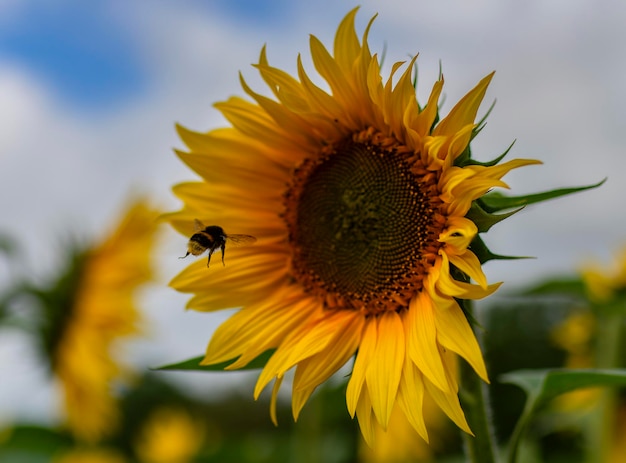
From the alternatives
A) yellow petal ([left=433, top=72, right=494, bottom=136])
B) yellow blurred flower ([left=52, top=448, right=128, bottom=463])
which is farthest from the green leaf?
yellow blurred flower ([left=52, top=448, right=128, bottom=463])

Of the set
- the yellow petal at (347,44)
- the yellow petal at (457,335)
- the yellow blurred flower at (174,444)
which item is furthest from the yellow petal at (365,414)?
the yellow blurred flower at (174,444)

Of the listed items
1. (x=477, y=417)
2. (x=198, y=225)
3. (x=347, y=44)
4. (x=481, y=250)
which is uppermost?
(x=347, y=44)

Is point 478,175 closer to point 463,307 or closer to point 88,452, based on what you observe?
point 463,307

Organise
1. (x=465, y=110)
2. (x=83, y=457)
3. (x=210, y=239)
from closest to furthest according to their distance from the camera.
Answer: (x=465, y=110)
(x=210, y=239)
(x=83, y=457)

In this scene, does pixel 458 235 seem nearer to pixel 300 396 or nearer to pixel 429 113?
pixel 429 113

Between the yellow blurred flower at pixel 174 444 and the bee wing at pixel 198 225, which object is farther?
the yellow blurred flower at pixel 174 444

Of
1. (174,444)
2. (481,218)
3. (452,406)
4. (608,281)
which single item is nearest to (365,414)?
(452,406)

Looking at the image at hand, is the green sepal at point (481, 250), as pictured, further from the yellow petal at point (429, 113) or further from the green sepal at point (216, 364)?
the green sepal at point (216, 364)
